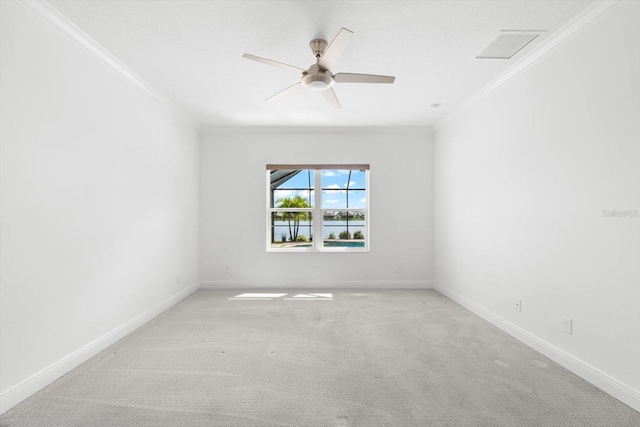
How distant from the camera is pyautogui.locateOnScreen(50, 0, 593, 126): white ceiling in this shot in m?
2.16

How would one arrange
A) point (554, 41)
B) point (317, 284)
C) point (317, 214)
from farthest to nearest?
1. point (317, 214)
2. point (317, 284)
3. point (554, 41)

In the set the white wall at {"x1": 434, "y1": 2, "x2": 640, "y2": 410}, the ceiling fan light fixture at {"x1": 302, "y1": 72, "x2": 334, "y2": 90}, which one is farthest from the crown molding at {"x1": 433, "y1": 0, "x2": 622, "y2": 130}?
the ceiling fan light fixture at {"x1": 302, "y1": 72, "x2": 334, "y2": 90}

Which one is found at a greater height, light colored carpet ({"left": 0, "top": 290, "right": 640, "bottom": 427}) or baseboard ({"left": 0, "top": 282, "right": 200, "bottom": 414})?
baseboard ({"left": 0, "top": 282, "right": 200, "bottom": 414})

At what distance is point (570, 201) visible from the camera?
7.87 ft

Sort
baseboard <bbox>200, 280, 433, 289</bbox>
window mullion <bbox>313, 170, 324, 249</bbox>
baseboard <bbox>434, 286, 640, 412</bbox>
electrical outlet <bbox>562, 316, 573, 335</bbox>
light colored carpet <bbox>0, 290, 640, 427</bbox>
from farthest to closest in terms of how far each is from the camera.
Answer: window mullion <bbox>313, 170, 324, 249</bbox> → baseboard <bbox>200, 280, 433, 289</bbox> → electrical outlet <bbox>562, 316, 573, 335</bbox> → baseboard <bbox>434, 286, 640, 412</bbox> → light colored carpet <bbox>0, 290, 640, 427</bbox>

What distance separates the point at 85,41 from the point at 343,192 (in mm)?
3729

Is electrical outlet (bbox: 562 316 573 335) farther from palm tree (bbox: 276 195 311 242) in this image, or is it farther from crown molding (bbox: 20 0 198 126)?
crown molding (bbox: 20 0 198 126)

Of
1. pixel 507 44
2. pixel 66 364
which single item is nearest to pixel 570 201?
pixel 507 44

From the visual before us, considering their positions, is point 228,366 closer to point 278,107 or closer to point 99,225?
point 99,225

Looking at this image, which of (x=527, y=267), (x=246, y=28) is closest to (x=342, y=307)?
(x=527, y=267)

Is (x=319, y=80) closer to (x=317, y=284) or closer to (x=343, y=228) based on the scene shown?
(x=343, y=228)

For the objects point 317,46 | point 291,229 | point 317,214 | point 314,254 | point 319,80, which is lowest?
point 314,254

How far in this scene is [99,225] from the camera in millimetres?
2750

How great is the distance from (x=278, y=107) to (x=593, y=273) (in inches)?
141
